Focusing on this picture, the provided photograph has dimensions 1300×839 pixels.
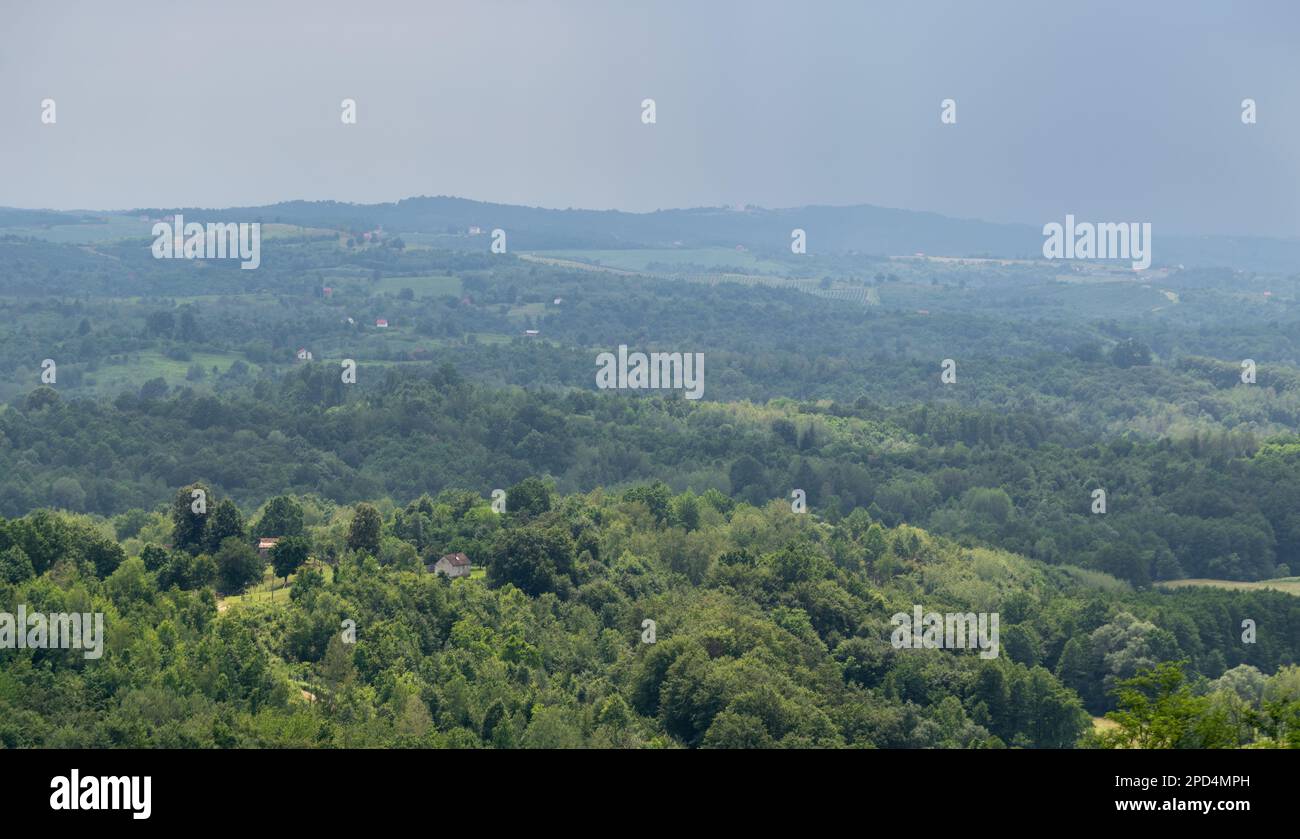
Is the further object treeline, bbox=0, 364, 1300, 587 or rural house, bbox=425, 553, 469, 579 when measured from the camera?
treeline, bbox=0, 364, 1300, 587

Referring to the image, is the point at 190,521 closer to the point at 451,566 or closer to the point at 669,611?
the point at 451,566

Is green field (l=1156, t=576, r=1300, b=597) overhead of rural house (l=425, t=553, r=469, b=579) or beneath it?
beneath

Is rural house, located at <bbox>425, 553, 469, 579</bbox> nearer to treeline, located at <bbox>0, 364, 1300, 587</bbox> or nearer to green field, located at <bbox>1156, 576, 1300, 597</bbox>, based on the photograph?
treeline, located at <bbox>0, 364, 1300, 587</bbox>

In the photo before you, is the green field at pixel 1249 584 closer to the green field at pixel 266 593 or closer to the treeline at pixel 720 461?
the treeline at pixel 720 461

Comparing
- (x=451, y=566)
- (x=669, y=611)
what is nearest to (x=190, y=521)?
(x=451, y=566)

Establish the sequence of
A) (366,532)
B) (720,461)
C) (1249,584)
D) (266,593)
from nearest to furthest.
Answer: (266,593), (366,532), (1249,584), (720,461)

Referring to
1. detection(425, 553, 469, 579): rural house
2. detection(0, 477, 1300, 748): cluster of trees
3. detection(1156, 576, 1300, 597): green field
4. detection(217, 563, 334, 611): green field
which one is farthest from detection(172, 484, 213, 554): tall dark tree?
detection(1156, 576, 1300, 597): green field

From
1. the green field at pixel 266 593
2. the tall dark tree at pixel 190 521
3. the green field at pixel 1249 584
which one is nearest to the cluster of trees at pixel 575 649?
the tall dark tree at pixel 190 521

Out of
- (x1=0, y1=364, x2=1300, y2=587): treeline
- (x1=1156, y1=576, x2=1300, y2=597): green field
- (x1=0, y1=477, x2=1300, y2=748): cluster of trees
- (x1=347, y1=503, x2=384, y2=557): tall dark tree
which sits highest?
(x1=347, y1=503, x2=384, y2=557): tall dark tree

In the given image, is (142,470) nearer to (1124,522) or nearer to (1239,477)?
(1124,522)

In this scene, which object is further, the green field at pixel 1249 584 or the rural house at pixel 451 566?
the green field at pixel 1249 584

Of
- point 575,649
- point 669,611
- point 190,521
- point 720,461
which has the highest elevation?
point 190,521
